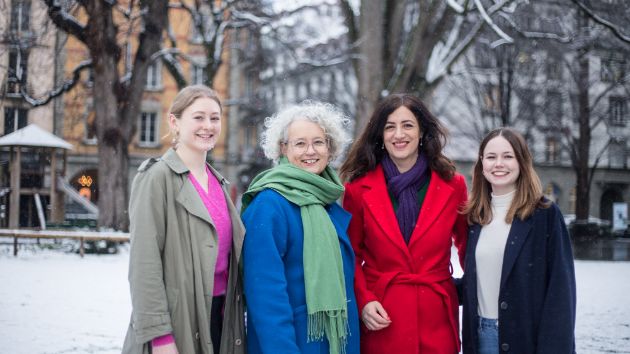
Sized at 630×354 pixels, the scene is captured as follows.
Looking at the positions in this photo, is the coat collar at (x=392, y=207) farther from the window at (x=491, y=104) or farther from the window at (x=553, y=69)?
the window at (x=491, y=104)

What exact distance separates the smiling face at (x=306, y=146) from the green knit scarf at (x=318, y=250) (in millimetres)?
99

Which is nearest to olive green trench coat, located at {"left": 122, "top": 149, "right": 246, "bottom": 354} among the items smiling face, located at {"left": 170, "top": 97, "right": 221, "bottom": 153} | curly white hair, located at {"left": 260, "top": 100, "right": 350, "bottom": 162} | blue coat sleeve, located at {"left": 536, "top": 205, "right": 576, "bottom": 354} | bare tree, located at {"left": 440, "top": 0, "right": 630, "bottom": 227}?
smiling face, located at {"left": 170, "top": 97, "right": 221, "bottom": 153}

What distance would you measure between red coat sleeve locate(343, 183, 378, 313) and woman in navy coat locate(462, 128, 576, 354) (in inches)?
23.7

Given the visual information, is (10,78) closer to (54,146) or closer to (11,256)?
(11,256)

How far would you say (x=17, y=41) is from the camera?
13023mm

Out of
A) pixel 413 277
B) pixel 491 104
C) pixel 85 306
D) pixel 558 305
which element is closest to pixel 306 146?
pixel 413 277

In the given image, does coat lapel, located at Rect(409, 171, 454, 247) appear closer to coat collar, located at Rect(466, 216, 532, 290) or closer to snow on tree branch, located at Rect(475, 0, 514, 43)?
coat collar, located at Rect(466, 216, 532, 290)

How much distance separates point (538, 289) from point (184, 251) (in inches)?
76.4

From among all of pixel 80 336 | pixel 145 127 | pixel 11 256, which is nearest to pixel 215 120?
pixel 80 336

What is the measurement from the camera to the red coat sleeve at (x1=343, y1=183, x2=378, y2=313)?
11.9ft

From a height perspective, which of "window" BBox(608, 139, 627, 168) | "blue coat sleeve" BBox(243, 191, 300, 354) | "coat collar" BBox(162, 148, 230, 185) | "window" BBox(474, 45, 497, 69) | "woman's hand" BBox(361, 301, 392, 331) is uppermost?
"window" BBox(474, 45, 497, 69)

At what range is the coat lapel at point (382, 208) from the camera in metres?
3.61

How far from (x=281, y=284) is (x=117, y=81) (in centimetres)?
1314

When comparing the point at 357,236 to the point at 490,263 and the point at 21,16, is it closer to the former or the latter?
the point at 490,263
